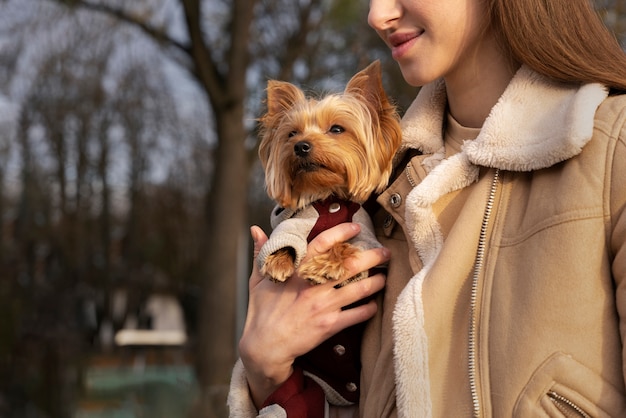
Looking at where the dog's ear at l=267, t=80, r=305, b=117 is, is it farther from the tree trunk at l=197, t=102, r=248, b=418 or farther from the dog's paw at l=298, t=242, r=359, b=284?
the tree trunk at l=197, t=102, r=248, b=418

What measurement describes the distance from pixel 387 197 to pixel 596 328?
80cm

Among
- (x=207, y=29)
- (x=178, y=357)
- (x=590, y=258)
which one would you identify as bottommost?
(x=178, y=357)

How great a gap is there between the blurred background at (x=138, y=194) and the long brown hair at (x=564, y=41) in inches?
37.9

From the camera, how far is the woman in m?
1.77

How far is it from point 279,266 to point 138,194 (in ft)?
57.0

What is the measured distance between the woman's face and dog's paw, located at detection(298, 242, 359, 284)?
570 mm

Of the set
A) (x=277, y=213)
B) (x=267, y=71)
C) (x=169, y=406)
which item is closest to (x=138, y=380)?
(x=169, y=406)

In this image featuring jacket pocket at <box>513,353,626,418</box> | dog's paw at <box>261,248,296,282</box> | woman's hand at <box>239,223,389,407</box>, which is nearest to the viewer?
jacket pocket at <box>513,353,626,418</box>

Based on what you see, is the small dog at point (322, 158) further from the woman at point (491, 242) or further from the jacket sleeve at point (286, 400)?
the jacket sleeve at point (286, 400)

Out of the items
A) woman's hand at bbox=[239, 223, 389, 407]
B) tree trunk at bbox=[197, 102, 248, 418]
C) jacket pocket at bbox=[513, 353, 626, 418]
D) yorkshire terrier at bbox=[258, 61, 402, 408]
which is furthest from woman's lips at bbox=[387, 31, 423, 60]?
tree trunk at bbox=[197, 102, 248, 418]

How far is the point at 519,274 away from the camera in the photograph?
6.13ft

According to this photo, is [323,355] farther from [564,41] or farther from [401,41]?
[564,41]

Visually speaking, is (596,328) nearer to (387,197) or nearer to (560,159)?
(560,159)

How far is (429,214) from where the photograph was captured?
214 cm
